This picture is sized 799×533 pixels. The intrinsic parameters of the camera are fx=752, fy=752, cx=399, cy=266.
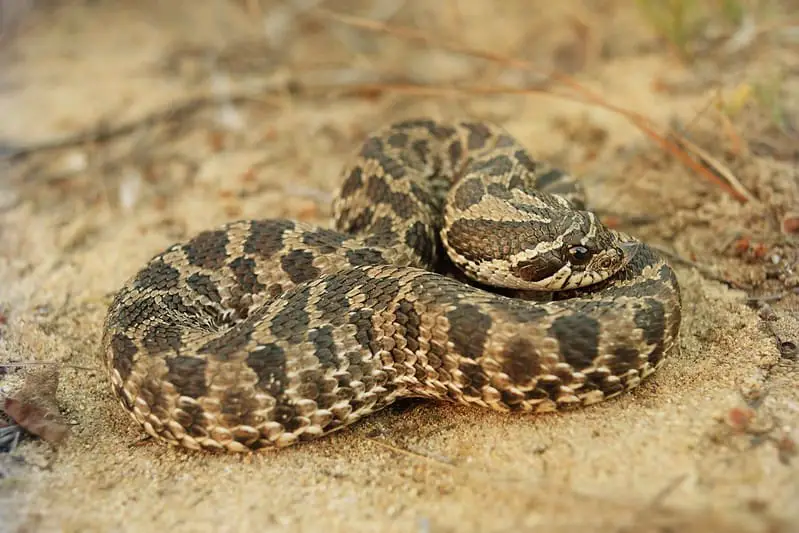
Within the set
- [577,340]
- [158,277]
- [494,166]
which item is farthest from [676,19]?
[158,277]

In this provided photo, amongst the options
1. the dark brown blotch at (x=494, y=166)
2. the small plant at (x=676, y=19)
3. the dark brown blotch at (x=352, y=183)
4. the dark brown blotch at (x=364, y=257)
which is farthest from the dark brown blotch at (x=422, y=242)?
the small plant at (x=676, y=19)

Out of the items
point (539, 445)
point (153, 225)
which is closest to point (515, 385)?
point (539, 445)

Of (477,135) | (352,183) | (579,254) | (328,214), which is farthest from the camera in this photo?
(328,214)

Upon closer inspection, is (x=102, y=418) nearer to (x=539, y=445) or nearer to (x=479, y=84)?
(x=539, y=445)

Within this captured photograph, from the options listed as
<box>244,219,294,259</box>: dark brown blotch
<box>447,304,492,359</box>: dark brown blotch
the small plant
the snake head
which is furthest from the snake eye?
the small plant

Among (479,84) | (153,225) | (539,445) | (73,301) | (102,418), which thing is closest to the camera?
(539,445)

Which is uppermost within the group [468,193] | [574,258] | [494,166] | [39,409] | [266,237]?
[494,166]

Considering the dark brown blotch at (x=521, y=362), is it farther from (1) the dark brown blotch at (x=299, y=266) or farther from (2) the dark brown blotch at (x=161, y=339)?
(2) the dark brown blotch at (x=161, y=339)

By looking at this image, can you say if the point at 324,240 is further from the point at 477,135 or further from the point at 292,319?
the point at 477,135
